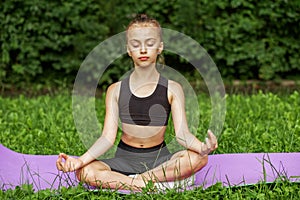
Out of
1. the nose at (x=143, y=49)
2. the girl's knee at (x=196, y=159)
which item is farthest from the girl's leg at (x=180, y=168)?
the nose at (x=143, y=49)

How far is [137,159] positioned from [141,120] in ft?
0.65

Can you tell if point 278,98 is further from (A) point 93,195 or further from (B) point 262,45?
(A) point 93,195

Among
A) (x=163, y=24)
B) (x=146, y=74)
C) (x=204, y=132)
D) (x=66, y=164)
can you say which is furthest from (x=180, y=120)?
(x=163, y=24)

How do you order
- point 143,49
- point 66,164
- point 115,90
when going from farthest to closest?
point 115,90
point 143,49
point 66,164

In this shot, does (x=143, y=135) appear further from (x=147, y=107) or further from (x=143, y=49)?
(x=143, y=49)

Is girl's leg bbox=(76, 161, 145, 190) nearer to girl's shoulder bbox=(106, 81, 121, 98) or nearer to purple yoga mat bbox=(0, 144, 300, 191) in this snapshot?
purple yoga mat bbox=(0, 144, 300, 191)

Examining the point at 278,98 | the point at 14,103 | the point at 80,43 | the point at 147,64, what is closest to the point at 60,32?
the point at 80,43

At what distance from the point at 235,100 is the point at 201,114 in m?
0.62

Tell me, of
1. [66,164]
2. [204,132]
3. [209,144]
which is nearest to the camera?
[209,144]

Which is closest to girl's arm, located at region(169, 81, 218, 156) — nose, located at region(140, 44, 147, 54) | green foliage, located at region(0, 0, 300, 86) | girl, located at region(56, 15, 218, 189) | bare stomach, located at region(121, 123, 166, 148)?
girl, located at region(56, 15, 218, 189)

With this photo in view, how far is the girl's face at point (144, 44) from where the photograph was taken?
10.0ft

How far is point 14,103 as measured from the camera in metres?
5.33

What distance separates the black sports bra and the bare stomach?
26mm

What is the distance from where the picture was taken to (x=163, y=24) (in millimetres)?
6641
